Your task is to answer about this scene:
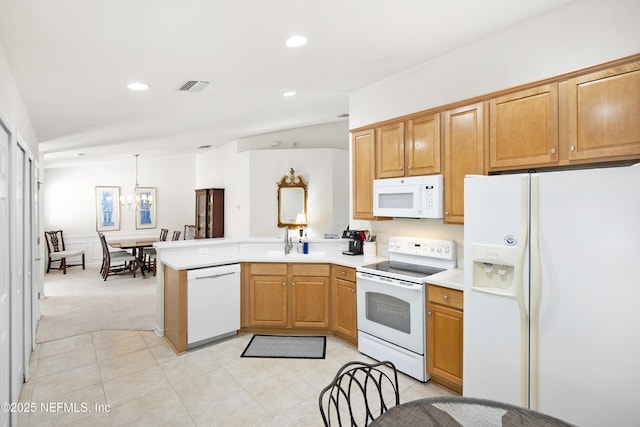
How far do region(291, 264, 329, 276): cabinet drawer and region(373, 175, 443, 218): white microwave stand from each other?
811 millimetres

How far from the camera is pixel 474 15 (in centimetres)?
239

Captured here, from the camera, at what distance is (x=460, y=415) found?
130 centimetres

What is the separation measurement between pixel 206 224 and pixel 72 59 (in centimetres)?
544

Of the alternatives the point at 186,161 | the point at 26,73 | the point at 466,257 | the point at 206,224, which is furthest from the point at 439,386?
the point at 186,161

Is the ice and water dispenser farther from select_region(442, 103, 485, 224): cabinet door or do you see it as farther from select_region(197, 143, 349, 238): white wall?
select_region(197, 143, 349, 238): white wall

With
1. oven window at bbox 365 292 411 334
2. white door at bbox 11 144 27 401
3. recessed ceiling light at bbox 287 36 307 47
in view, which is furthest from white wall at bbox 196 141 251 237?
recessed ceiling light at bbox 287 36 307 47

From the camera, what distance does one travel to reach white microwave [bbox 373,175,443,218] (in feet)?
9.66

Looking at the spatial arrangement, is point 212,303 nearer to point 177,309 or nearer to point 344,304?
point 177,309

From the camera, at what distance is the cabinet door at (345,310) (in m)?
3.38

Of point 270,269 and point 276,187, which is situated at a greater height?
point 276,187

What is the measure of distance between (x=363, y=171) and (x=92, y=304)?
459 centimetres

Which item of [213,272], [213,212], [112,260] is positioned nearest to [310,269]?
[213,272]

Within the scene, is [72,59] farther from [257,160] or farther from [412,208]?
[257,160]

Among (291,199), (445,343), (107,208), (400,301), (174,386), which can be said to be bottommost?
(174,386)
